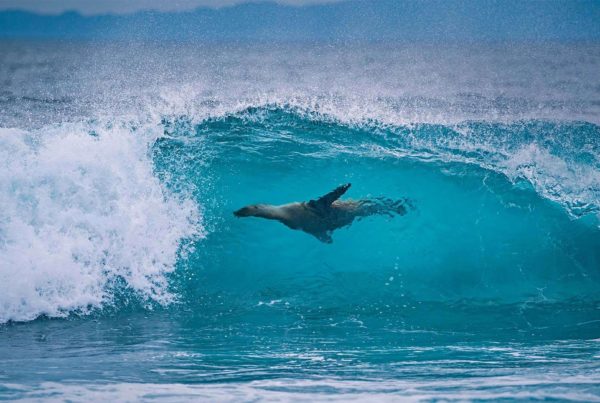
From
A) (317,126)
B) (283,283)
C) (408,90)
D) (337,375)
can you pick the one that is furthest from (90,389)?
(408,90)

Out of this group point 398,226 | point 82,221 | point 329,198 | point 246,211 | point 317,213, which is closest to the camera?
point 246,211

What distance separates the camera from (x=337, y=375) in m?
6.16

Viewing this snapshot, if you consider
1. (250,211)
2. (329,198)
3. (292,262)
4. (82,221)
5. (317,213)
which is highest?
(329,198)

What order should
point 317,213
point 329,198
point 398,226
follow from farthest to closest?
point 398,226
point 317,213
point 329,198

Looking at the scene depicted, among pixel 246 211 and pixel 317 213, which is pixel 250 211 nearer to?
pixel 246 211

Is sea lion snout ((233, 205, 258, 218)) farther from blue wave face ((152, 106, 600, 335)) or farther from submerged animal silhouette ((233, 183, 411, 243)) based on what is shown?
blue wave face ((152, 106, 600, 335))

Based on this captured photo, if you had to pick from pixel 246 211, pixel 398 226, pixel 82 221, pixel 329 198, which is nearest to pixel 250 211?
pixel 246 211

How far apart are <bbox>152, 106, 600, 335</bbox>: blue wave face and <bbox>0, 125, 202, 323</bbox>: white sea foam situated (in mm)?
411

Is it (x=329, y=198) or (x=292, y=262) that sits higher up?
(x=329, y=198)

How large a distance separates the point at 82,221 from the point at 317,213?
355 cm

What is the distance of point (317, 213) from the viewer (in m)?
8.62

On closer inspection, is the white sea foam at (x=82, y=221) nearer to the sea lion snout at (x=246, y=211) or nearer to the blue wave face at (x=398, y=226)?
the blue wave face at (x=398, y=226)

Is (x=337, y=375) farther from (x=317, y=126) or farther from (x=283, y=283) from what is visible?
(x=317, y=126)

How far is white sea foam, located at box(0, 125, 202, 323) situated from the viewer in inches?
356
